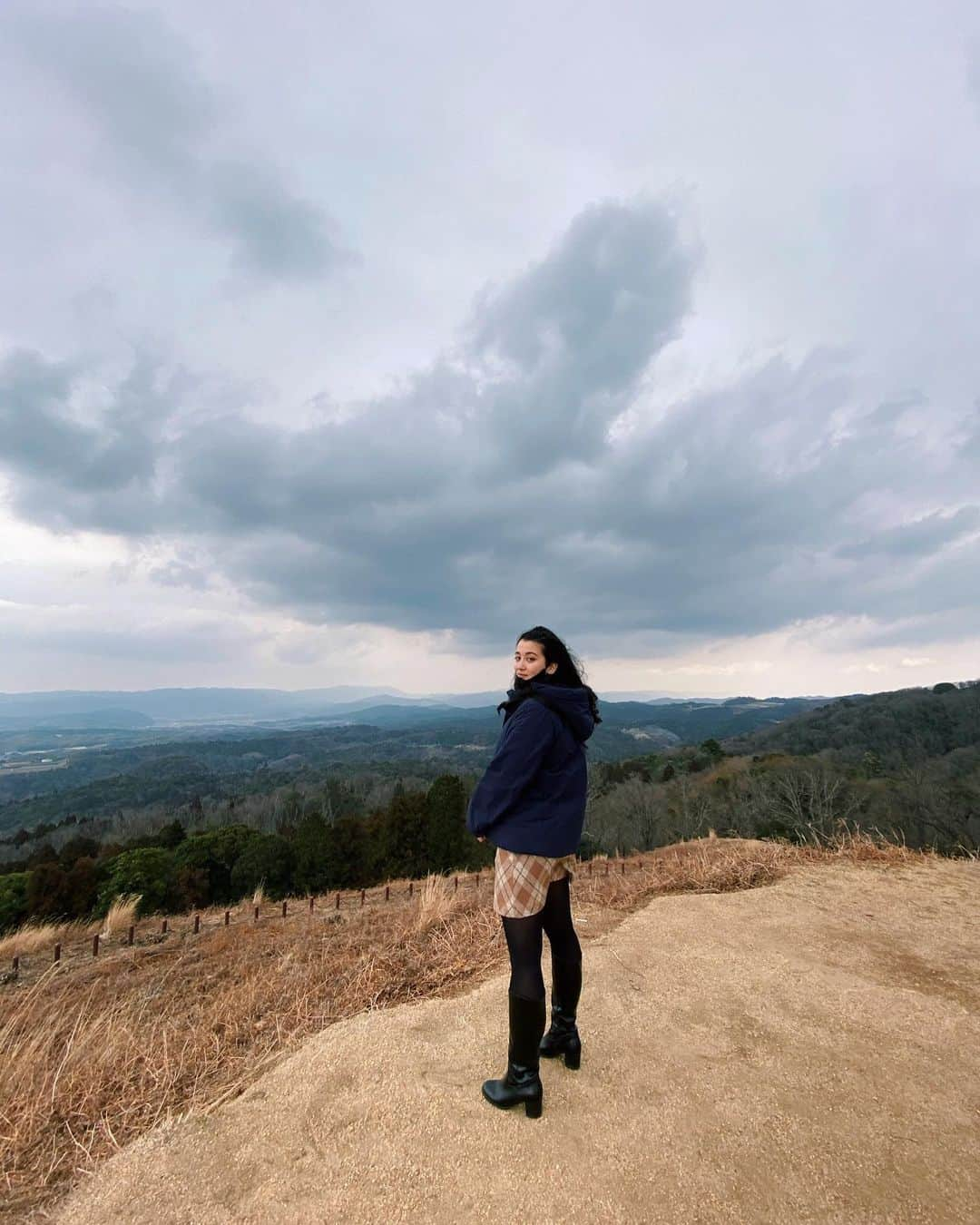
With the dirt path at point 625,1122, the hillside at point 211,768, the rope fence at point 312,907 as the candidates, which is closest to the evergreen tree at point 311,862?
the rope fence at point 312,907

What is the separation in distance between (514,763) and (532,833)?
0.34 meters

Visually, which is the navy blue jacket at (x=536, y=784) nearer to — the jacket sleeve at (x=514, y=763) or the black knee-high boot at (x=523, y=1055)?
the jacket sleeve at (x=514, y=763)

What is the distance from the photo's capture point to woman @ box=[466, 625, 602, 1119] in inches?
97.7

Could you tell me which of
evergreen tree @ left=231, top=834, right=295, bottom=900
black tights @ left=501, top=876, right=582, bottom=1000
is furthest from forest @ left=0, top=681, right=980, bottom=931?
black tights @ left=501, top=876, right=582, bottom=1000

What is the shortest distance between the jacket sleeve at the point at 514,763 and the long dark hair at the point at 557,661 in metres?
0.29

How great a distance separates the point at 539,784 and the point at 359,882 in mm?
29231

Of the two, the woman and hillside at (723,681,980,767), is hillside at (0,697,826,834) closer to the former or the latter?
hillside at (723,681,980,767)

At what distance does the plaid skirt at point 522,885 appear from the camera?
2.56 m

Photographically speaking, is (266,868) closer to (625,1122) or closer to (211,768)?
(625,1122)

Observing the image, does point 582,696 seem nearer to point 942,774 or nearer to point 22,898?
point 22,898

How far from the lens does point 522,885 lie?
257 centimetres

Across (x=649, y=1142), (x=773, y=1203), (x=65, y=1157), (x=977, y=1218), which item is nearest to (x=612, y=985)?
(x=649, y=1142)

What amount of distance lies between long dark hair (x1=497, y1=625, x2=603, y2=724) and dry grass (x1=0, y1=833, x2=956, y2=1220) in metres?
2.55

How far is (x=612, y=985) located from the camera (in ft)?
12.4
